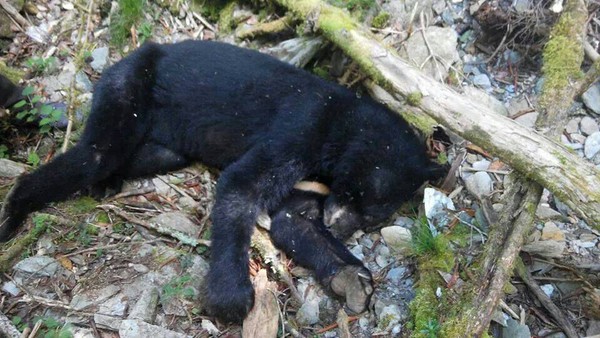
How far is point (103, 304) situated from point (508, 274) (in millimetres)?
2634

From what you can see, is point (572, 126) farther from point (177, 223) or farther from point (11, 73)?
point (11, 73)

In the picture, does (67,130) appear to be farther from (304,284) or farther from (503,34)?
(503,34)

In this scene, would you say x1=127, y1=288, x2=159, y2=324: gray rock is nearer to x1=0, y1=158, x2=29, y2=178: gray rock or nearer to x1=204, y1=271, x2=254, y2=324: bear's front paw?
x1=204, y1=271, x2=254, y2=324: bear's front paw

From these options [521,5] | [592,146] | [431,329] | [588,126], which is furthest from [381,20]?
[431,329]

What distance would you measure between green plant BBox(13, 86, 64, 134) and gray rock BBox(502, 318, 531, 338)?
402cm

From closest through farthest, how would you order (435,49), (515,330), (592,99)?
(515,330) < (592,99) < (435,49)

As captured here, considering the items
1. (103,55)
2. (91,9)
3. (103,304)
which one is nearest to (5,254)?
(103,304)

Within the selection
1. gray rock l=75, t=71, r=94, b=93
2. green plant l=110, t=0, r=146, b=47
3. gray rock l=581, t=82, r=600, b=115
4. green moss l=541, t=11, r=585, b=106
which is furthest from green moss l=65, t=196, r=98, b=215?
gray rock l=581, t=82, r=600, b=115

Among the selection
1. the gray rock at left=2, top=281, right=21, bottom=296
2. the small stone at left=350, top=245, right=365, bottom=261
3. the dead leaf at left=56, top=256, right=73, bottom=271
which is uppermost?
the gray rock at left=2, top=281, right=21, bottom=296

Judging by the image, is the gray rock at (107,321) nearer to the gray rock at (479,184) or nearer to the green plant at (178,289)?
the green plant at (178,289)

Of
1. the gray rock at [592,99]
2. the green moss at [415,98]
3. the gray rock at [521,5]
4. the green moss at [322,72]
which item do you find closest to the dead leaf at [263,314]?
the green moss at [415,98]

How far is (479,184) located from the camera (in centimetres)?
505

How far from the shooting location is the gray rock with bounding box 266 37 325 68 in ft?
19.4

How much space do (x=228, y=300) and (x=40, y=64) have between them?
3306 millimetres
